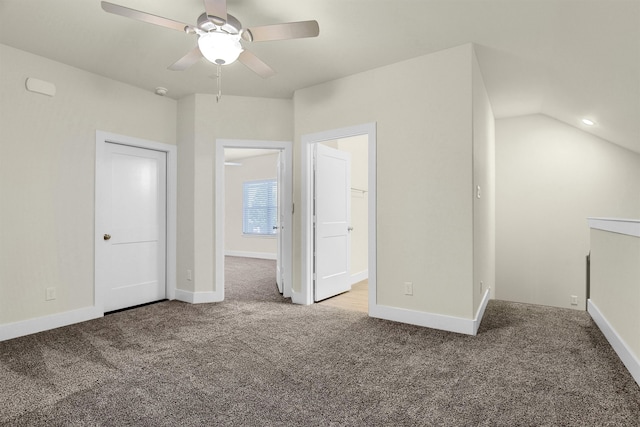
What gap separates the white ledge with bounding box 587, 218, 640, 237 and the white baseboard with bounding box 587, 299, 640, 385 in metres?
0.77

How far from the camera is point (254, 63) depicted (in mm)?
2715

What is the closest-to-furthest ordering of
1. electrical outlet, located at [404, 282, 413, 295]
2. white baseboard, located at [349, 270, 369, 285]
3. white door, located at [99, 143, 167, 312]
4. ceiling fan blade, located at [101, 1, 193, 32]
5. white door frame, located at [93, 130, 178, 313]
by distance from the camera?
ceiling fan blade, located at [101, 1, 193, 32], electrical outlet, located at [404, 282, 413, 295], white door frame, located at [93, 130, 178, 313], white door, located at [99, 143, 167, 312], white baseboard, located at [349, 270, 369, 285]

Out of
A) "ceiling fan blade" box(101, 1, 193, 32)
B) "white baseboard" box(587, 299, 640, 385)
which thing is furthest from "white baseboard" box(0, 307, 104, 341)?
"white baseboard" box(587, 299, 640, 385)

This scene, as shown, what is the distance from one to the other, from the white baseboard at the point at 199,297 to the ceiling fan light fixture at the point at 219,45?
9.28ft

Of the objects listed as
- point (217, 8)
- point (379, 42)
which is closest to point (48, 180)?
point (217, 8)

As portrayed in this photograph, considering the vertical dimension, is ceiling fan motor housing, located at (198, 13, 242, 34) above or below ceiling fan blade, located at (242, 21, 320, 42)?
above

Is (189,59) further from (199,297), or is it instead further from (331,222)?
(199,297)

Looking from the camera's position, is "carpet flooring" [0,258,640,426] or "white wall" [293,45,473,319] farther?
"white wall" [293,45,473,319]

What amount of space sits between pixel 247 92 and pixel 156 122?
3.80ft

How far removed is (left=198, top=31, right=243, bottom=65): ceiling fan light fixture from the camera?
226 cm

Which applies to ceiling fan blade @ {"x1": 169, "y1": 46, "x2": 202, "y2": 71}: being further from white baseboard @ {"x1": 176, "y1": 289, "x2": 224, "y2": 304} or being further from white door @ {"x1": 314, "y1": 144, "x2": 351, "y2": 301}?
white baseboard @ {"x1": 176, "y1": 289, "x2": 224, "y2": 304}

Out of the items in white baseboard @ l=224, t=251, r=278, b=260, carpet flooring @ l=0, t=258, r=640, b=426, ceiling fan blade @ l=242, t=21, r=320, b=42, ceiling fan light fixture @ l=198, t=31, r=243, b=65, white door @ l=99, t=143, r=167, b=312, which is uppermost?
ceiling fan blade @ l=242, t=21, r=320, b=42

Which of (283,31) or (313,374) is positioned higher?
(283,31)

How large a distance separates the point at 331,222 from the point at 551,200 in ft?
10.6
